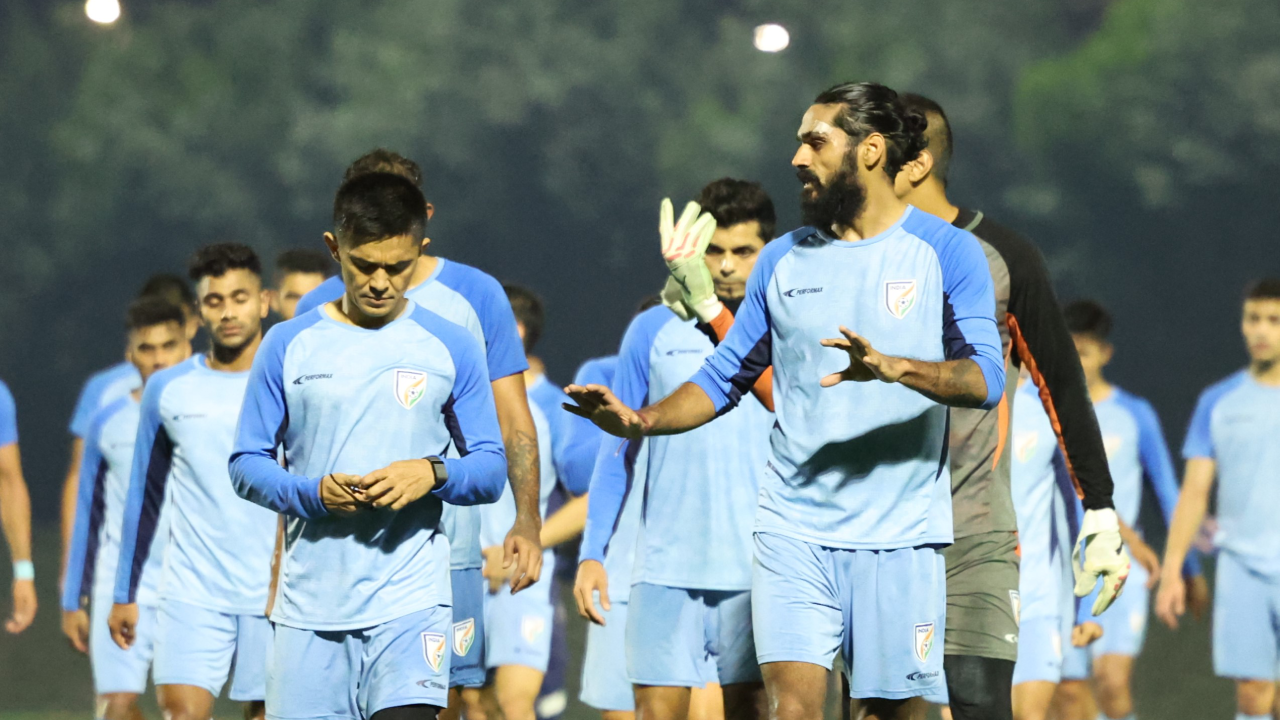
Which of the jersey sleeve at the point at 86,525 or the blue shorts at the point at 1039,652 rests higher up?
the jersey sleeve at the point at 86,525

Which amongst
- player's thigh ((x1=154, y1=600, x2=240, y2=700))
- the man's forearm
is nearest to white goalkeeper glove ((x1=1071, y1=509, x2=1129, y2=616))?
the man's forearm

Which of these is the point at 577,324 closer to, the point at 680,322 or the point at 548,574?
the point at 548,574

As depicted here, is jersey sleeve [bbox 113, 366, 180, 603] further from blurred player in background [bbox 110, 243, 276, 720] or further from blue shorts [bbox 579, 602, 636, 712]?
blue shorts [bbox 579, 602, 636, 712]

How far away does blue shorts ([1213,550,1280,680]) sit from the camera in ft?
23.2

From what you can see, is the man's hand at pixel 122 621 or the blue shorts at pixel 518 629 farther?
the blue shorts at pixel 518 629

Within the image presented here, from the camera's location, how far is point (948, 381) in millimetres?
3209

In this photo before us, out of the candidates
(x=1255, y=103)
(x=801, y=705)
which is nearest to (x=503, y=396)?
(x=801, y=705)

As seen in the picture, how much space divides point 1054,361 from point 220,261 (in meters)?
2.80

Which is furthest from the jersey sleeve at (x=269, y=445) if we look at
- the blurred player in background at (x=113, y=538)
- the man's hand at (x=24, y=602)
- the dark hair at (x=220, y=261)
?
the man's hand at (x=24, y=602)

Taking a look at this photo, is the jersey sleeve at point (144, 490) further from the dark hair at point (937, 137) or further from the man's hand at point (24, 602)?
the dark hair at point (937, 137)

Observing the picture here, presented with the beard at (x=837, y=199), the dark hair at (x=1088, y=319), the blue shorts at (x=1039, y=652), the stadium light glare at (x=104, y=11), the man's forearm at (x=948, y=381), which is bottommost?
the blue shorts at (x=1039, y=652)

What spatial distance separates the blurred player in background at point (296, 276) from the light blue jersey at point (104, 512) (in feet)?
2.51

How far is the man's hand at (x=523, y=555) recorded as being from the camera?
158 inches

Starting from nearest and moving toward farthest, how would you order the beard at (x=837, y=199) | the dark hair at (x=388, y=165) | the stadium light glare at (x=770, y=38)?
the beard at (x=837, y=199)
the dark hair at (x=388, y=165)
the stadium light glare at (x=770, y=38)
